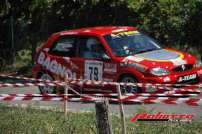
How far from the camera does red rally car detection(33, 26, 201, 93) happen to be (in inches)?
548

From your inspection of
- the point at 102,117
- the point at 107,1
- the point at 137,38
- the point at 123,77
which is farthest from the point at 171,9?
the point at 102,117

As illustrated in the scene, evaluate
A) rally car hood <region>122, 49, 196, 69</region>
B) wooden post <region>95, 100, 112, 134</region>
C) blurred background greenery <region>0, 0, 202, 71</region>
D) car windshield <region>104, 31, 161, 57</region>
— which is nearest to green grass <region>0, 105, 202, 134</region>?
wooden post <region>95, 100, 112, 134</region>

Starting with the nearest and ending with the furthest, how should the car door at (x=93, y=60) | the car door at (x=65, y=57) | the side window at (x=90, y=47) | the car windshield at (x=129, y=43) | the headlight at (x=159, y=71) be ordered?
the headlight at (x=159, y=71)
the car door at (x=93, y=60)
the car windshield at (x=129, y=43)
the side window at (x=90, y=47)
the car door at (x=65, y=57)

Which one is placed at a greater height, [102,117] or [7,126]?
[102,117]

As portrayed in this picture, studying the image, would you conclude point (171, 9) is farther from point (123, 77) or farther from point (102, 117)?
point (102, 117)

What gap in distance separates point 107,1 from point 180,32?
3.24 m

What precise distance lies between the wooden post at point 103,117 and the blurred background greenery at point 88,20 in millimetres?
13375

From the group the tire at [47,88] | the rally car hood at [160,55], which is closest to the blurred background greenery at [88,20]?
the tire at [47,88]

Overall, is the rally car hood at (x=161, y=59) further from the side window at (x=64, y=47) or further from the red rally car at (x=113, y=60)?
the side window at (x=64, y=47)

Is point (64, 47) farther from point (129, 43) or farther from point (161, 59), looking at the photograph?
point (161, 59)

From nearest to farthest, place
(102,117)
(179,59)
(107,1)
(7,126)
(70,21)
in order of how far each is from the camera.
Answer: (102,117) → (7,126) → (179,59) → (107,1) → (70,21)

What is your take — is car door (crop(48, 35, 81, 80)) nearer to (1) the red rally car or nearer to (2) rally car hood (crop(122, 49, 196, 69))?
(1) the red rally car

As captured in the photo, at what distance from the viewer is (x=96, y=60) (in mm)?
14688

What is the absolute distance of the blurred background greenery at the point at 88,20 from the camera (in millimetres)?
21625
